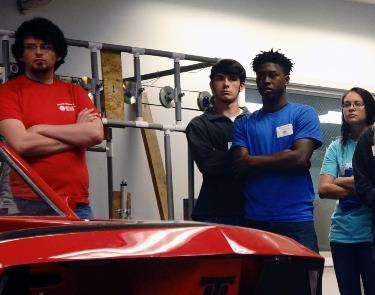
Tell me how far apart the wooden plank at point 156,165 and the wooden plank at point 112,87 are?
1111mm

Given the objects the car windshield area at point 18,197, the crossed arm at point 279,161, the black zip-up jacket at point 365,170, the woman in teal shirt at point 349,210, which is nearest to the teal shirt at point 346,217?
the woman in teal shirt at point 349,210

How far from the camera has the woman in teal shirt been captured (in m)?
4.62

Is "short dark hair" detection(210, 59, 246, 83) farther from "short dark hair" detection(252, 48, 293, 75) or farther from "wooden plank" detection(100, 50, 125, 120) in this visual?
"wooden plank" detection(100, 50, 125, 120)

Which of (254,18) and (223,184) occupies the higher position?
(254,18)

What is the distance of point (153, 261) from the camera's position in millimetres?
1890

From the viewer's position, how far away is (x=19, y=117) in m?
3.65

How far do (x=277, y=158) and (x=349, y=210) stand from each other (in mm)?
969

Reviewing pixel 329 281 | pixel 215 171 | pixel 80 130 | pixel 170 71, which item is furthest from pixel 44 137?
pixel 329 281

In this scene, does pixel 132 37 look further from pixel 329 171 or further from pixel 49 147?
pixel 49 147

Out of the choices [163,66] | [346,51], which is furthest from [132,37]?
[346,51]

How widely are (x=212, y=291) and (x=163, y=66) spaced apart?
16.8ft

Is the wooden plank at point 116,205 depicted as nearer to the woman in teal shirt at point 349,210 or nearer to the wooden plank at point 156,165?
the wooden plank at point 156,165

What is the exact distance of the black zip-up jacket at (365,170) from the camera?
165 inches

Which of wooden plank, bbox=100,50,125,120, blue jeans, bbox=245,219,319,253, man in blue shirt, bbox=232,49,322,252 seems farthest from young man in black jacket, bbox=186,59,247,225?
wooden plank, bbox=100,50,125,120
